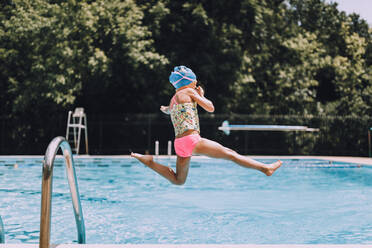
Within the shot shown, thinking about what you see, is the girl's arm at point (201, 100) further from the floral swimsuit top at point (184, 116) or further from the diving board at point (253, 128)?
the diving board at point (253, 128)

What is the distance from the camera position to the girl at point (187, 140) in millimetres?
4641

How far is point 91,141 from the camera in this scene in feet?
79.4

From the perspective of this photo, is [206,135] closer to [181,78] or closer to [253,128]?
[253,128]

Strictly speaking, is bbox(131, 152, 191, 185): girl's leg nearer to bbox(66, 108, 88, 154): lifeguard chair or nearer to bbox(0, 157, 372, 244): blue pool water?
bbox(0, 157, 372, 244): blue pool water

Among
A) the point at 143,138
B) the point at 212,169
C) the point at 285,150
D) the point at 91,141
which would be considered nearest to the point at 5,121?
the point at 91,141

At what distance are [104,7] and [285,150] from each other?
1133 centimetres

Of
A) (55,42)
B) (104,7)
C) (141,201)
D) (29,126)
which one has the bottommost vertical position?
(141,201)

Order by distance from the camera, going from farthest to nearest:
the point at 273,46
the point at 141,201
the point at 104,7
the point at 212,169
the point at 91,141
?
the point at 273,46 → the point at 91,141 → the point at 104,7 → the point at 212,169 → the point at 141,201

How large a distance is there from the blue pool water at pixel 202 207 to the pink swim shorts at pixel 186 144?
101 inches

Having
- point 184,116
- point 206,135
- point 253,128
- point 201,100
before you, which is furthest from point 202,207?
point 206,135

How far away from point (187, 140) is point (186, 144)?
0.13 feet

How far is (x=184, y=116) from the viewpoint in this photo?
4.75 metres

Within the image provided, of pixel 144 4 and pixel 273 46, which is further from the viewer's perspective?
pixel 273 46

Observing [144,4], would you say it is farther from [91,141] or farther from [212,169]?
[212,169]
